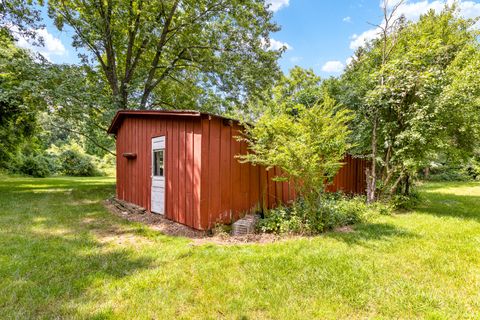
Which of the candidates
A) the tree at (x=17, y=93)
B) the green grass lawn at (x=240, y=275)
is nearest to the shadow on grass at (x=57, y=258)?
the green grass lawn at (x=240, y=275)

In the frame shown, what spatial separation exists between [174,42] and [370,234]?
11235 mm

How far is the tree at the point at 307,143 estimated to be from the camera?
4.55 meters

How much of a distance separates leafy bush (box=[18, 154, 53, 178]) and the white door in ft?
58.1

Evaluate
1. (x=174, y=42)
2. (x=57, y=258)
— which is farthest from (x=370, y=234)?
(x=174, y=42)

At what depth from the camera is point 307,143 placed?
4.56m

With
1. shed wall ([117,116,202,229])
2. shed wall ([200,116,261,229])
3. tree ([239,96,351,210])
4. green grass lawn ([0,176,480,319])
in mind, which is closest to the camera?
green grass lawn ([0,176,480,319])

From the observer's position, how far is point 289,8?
37.8ft

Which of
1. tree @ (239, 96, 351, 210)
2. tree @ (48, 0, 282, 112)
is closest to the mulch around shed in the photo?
tree @ (239, 96, 351, 210)

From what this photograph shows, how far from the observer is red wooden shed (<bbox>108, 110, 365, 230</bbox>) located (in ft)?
16.4

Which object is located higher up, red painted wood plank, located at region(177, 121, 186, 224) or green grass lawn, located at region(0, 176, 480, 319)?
red painted wood plank, located at region(177, 121, 186, 224)

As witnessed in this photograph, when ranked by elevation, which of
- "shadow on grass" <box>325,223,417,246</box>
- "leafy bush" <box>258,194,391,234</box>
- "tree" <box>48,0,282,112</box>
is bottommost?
"shadow on grass" <box>325,223,417,246</box>

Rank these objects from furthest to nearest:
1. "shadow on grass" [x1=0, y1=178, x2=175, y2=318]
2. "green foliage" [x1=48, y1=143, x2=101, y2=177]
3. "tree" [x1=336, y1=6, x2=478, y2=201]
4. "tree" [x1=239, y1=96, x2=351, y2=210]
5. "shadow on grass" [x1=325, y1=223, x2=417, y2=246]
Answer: "green foliage" [x1=48, y1=143, x2=101, y2=177] → "tree" [x1=336, y1=6, x2=478, y2=201] → "tree" [x1=239, y1=96, x2=351, y2=210] → "shadow on grass" [x1=325, y1=223, x2=417, y2=246] → "shadow on grass" [x1=0, y1=178, x2=175, y2=318]

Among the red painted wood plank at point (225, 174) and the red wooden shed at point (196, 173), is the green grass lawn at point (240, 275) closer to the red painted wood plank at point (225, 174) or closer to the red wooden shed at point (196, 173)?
the red wooden shed at point (196, 173)

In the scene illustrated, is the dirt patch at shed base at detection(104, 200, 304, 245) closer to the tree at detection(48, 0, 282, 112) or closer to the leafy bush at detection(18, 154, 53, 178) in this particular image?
the tree at detection(48, 0, 282, 112)
